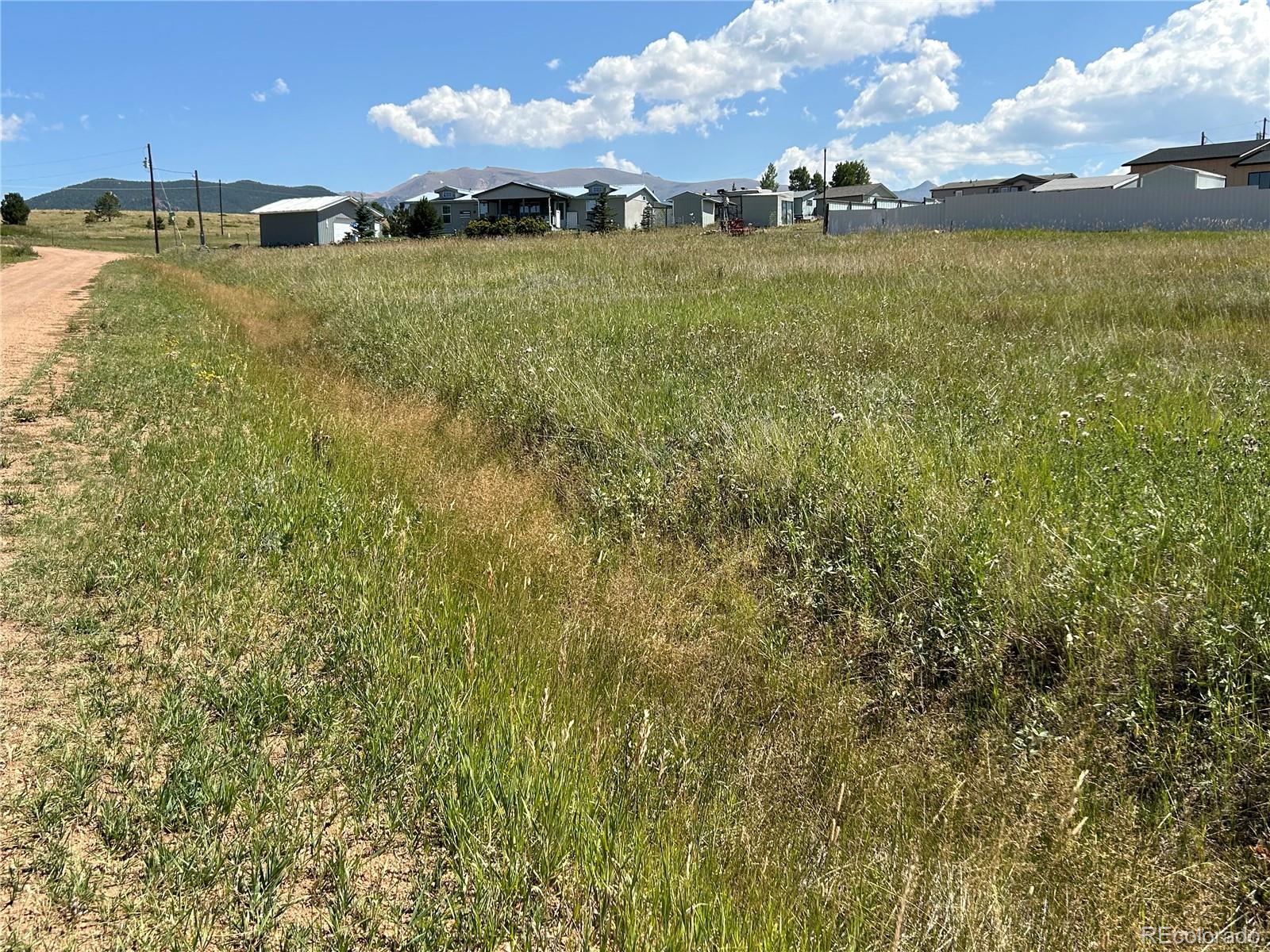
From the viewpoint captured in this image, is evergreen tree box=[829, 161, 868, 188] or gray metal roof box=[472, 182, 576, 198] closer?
gray metal roof box=[472, 182, 576, 198]

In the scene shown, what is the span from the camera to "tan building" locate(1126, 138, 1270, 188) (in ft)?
182

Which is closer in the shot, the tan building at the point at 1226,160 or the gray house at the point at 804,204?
the tan building at the point at 1226,160

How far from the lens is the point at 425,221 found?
61.8 metres

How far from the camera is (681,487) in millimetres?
5219

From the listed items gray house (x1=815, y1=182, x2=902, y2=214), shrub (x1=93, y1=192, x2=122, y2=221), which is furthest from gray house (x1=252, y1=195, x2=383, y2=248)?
gray house (x1=815, y1=182, x2=902, y2=214)

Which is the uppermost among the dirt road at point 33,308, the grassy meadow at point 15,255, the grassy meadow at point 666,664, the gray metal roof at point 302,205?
the gray metal roof at point 302,205

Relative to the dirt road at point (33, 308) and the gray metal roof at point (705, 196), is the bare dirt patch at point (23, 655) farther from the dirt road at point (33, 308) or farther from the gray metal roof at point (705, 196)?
the gray metal roof at point (705, 196)

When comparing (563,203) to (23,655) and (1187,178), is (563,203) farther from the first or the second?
(23,655)

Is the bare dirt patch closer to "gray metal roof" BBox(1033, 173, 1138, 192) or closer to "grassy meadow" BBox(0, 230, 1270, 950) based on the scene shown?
"grassy meadow" BBox(0, 230, 1270, 950)

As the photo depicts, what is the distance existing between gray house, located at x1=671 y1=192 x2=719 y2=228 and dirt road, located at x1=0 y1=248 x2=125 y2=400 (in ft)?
206

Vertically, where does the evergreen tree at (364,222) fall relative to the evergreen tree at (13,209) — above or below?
below

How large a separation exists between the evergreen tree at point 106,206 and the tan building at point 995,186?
9763 centimetres

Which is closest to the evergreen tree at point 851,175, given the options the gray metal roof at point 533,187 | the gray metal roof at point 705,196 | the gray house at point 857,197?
the gray house at point 857,197

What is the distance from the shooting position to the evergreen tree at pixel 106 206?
317ft
